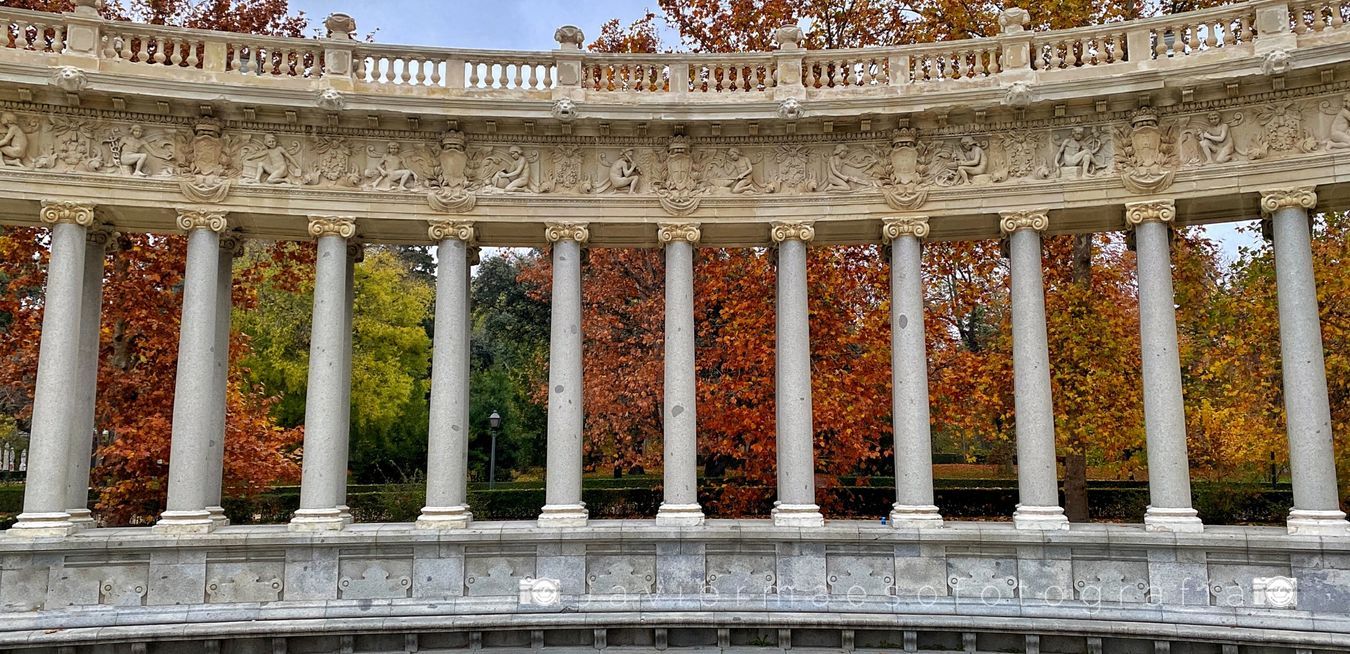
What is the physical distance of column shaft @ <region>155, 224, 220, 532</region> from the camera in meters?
22.1

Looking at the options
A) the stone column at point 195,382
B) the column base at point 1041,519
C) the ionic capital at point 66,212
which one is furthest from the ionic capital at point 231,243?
the column base at point 1041,519

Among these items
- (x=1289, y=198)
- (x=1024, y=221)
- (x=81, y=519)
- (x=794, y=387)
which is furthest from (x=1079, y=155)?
(x=81, y=519)

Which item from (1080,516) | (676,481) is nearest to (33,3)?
(676,481)

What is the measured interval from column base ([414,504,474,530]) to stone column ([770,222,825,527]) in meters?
7.85

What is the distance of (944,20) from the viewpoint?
4012 cm

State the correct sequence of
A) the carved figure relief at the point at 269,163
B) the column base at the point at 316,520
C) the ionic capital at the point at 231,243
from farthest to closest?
the ionic capital at the point at 231,243
the carved figure relief at the point at 269,163
the column base at the point at 316,520

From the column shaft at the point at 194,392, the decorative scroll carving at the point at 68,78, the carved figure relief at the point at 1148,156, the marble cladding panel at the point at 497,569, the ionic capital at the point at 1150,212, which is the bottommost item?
the marble cladding panel at the point at 497,569

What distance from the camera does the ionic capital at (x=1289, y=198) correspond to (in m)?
21.8

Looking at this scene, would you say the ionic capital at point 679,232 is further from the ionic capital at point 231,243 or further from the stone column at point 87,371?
the stone column at point 87,371

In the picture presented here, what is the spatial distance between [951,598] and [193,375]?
19.0m

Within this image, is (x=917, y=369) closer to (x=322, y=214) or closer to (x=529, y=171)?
(x=529, y=171)

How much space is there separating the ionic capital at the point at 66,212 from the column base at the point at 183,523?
7465 millimetres

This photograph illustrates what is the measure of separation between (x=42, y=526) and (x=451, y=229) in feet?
38.0

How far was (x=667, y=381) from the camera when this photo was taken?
2431cm
